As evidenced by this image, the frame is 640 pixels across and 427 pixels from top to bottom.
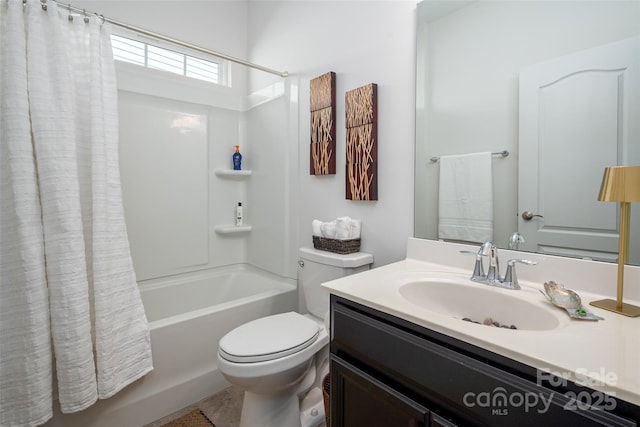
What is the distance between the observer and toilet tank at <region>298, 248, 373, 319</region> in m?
1.51

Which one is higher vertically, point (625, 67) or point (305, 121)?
point (305, 121)

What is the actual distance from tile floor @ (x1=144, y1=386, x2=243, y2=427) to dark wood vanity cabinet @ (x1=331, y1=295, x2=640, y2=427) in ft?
2.67

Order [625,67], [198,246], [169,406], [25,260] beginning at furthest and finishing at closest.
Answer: [198,246]
[169,406]
[25,260]
[625,67]

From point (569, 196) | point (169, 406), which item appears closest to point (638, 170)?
point (569, 196)

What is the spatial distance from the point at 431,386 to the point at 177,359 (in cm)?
138

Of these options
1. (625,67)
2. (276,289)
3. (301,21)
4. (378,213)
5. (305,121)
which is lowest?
(276,289)

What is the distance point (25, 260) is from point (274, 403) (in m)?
1.16

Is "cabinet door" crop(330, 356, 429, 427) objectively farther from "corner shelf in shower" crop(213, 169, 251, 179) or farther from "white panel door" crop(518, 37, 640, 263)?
"corner shelf in shower" crop(213, 169, 251, 179)

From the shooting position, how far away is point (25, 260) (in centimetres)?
115

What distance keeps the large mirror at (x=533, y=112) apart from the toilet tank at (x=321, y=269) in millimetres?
373

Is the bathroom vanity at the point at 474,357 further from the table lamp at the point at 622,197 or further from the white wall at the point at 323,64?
the white wall at the point at 323,64

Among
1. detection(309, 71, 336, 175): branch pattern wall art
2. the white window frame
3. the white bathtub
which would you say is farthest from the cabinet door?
the white window frame

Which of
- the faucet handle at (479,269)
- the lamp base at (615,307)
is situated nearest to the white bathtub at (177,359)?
the faucet handle at (479,269)

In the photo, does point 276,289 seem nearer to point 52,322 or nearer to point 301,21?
point 52,322
